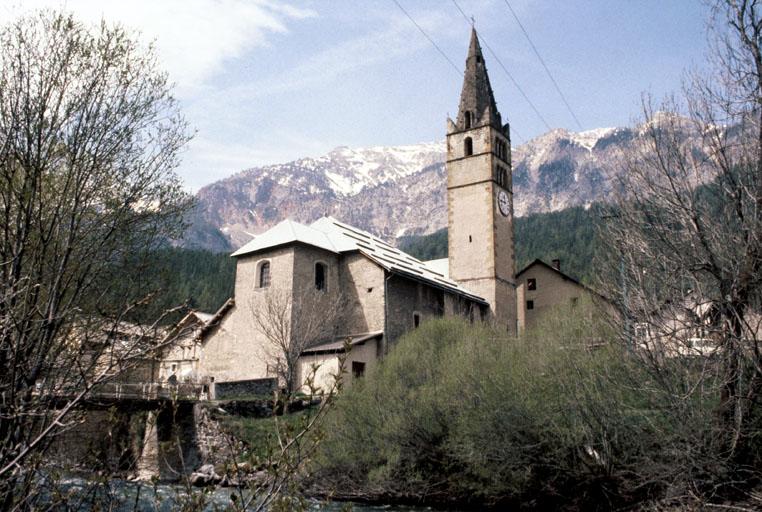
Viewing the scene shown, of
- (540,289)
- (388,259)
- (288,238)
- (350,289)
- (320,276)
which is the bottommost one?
(350,289)

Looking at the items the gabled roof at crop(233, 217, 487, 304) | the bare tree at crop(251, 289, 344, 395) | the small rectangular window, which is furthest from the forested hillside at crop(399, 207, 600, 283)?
the small rectangular window

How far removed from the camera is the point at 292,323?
29.2 metres

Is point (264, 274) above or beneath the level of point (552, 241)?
beneath

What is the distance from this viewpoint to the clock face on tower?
1678 inches

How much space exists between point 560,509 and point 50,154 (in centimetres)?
1528

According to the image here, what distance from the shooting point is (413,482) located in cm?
1991

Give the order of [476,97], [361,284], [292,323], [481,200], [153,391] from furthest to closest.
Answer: [476,97] → [481,200] → [361,284] → [292,323] → [153,391]

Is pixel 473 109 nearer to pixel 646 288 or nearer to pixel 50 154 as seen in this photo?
pixel 646 288

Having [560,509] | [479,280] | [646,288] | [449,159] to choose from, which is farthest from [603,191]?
[449,159]

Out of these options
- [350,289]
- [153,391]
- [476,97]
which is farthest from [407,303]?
[476,97]

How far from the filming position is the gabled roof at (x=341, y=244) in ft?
105

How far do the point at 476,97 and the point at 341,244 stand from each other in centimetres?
1688

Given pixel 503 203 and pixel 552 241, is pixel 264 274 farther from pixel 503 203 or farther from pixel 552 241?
pixel 552 241

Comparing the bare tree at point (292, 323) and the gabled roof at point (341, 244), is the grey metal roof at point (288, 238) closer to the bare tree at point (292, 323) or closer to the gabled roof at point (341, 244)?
the gabled roof at point (341, 244)
